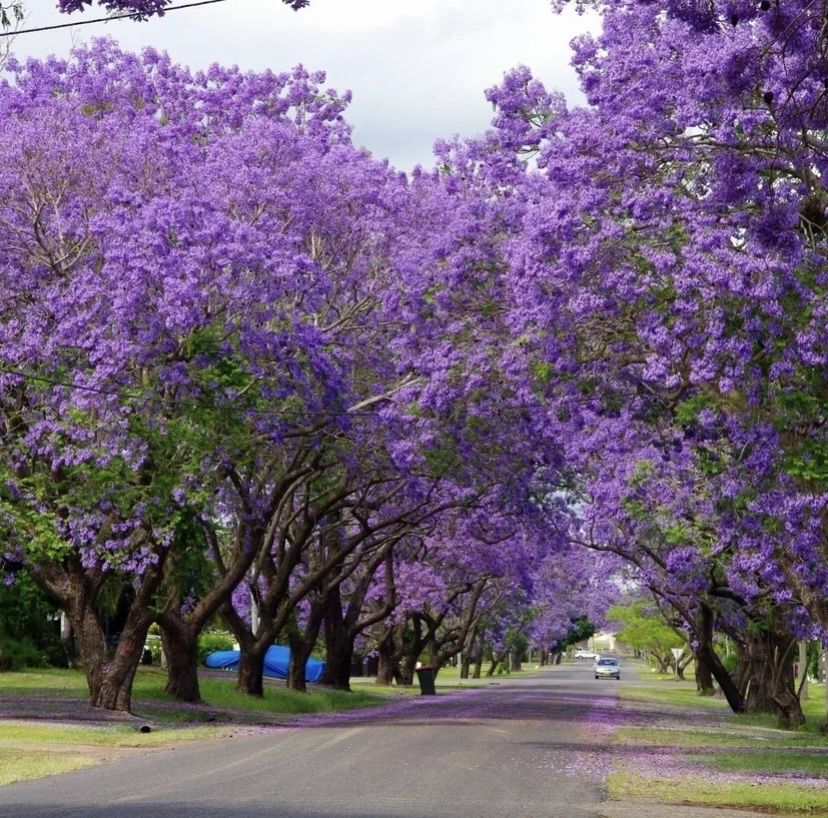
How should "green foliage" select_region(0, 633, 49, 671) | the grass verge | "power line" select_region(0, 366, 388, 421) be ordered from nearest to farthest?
the grass verge < "power line" select_region(0, 366, 388, 421) < "green foliage" select_region(0, 633, 49, 671)

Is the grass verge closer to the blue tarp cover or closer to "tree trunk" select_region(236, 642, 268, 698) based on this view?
"tree trunk" select_region(236, 642, 268, 698)

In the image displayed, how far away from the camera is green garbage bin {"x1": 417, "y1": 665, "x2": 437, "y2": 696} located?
54562 millimetres

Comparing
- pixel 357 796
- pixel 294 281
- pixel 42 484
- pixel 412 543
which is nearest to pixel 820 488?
pixel 357 796

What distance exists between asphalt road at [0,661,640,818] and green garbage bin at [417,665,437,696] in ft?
83.2

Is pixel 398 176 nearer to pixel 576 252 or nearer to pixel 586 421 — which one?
pixel 586 421

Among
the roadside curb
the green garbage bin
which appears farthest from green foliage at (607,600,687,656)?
the roadside curb

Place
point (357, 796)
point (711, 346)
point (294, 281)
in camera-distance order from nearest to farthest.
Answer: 1. point (357, 796)
2. point (711, 346)
3. point (294, 281)

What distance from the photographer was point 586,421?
25469 millimetres

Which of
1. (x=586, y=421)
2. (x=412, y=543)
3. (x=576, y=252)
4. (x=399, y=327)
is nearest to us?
(x=576, y=252)

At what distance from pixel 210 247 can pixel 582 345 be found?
7.42 meters

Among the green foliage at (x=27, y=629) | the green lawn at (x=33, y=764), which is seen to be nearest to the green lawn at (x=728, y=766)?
the green lawn at (x=33, y=764)

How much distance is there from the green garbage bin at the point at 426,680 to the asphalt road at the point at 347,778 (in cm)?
2536

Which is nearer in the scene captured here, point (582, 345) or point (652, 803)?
point (652, 803)

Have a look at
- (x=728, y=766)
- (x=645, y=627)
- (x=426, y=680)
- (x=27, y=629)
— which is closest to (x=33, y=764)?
(x=728, y=766)
